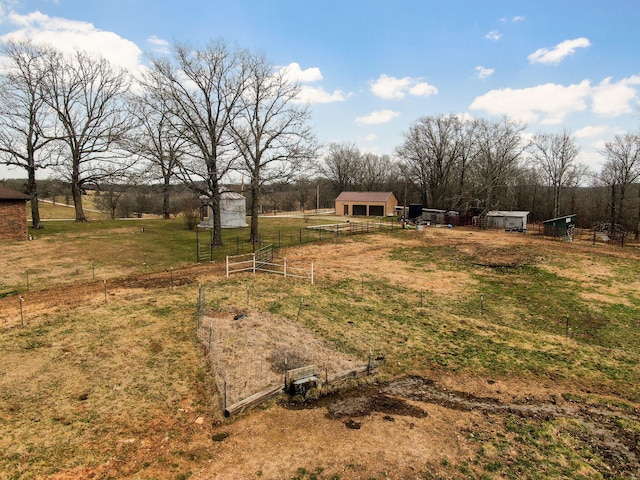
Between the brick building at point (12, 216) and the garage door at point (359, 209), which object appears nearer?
the brick building at point (12, 216)

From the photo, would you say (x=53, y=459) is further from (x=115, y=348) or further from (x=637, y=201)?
(x=637, y=201)

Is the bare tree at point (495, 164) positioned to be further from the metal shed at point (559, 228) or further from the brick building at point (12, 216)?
the brick building at point (12, 216)

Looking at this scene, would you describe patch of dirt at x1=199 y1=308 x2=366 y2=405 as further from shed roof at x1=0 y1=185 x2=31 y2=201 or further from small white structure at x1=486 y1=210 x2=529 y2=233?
small white structure at x1=486 y1=210 x2=529 y2=233

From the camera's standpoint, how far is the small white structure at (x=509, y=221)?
41.1 metres

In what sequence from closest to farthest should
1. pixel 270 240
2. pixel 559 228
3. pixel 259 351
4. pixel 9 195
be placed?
pixel 259 351 → pixel 9 195 → pixel 270 240 → pixel 559 228

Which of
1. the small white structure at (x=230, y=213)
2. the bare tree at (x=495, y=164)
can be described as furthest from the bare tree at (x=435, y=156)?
the small white structure at (x=230, y=213)

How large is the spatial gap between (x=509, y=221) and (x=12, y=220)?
1806 inches

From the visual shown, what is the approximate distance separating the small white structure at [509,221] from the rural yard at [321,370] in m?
23.5

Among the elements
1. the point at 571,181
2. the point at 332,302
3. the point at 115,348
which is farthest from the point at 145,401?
the point at 571,181

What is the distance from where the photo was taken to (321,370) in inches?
368

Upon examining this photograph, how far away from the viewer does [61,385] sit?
8141 mm

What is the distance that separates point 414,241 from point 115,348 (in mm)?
26067

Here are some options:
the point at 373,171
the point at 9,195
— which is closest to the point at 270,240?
the point at 9,195

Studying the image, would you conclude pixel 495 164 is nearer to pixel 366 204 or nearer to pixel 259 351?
pixel 366 204
